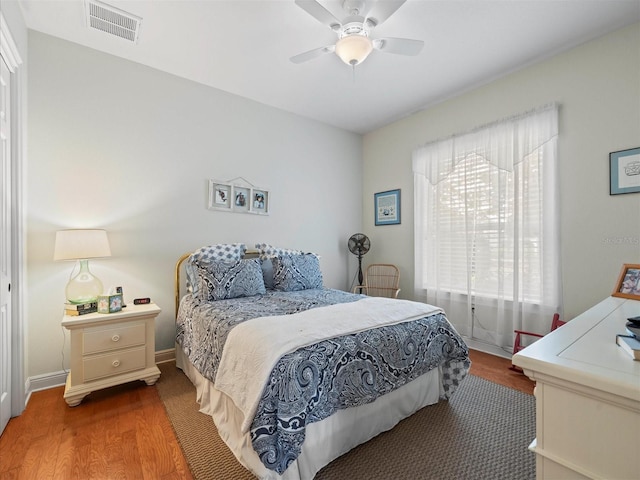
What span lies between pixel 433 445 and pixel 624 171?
255cm

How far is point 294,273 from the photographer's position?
3.07 m

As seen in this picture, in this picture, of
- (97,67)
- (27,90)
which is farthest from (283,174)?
(27,90)

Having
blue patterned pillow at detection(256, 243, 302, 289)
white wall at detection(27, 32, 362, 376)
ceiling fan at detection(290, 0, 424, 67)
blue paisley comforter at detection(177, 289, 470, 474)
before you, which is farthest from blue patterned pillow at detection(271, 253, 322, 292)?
ceiling fan at detection(290, 0, 424, 67)

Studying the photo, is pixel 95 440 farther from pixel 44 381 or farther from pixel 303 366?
pixel 303 366

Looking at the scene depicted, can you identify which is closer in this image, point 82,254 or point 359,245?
point 82,254

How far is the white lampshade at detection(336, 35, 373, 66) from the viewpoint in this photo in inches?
80.9

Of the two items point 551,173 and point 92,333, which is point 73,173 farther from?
point 551,173

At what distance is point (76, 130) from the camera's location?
258 centimetres

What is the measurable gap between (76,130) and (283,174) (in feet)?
6.78

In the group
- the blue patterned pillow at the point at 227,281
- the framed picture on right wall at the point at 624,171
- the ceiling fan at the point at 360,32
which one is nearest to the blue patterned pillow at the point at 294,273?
the blue patterned pillow at the point at 227,281

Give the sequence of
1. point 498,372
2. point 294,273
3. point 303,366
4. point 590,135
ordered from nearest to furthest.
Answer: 1. point 303,366
2. point 590,135
3. point 498,372
4. point 294,273

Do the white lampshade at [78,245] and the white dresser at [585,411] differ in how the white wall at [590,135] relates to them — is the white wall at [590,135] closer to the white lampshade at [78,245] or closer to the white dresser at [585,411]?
the white dresser at [585,411]

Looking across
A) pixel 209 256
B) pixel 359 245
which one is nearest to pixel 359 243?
pixel 359 245

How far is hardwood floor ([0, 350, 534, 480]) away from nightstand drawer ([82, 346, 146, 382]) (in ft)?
0.65
